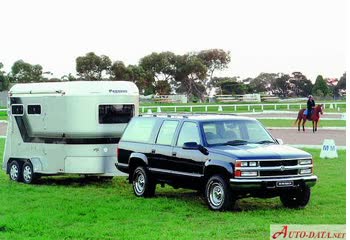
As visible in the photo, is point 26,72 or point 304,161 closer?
point 304,161

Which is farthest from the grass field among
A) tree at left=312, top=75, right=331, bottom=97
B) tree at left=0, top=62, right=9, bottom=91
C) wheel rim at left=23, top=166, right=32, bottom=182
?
tree at left=312, top=75, right=331, bottom=97

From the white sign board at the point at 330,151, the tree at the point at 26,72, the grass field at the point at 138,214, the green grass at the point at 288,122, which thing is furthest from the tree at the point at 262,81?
the grass field at the point at 138,214

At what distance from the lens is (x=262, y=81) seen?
128 m

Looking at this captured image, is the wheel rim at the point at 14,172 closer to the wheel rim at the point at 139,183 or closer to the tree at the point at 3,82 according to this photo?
the wheel rim at the point at 139,183

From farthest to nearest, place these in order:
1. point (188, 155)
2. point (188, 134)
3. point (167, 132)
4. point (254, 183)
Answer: point (167, 132) < point (188, 134) < point (188, 155) < point (254, 183)

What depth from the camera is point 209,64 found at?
129250 mm

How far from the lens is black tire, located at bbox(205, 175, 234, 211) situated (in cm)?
1272

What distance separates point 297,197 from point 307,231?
8.01 ft

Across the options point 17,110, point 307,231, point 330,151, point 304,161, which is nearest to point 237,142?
point 304,161

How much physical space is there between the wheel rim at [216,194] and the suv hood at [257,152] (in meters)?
0.60

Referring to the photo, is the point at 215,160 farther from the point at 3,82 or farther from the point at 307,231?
the point at 3,82

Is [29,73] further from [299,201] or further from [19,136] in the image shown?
[299,201]

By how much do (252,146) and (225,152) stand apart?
72 centimetres

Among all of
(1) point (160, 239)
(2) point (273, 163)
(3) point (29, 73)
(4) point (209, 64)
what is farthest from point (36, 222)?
(4) point (209, 64)
